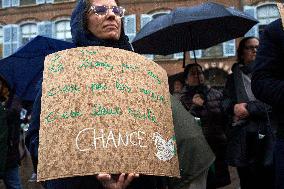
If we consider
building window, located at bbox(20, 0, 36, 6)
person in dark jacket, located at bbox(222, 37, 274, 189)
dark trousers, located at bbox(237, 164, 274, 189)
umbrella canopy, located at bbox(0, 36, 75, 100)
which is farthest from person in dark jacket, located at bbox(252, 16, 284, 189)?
building window, located at bbox(20, 0, 36, 6)

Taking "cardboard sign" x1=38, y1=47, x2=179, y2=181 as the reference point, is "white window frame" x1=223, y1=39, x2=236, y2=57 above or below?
above

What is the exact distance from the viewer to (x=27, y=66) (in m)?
6.02

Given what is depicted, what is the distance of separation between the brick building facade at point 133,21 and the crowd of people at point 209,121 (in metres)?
14.2

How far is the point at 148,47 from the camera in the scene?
527cm

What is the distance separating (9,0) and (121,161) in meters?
21.6

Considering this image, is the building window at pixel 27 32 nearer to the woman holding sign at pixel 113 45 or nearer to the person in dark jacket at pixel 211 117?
the person in dark jacket at pixel 211 117

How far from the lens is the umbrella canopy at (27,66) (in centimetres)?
579

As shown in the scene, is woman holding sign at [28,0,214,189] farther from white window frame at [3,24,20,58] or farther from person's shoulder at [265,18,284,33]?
white window frame at [3,24,20,58]

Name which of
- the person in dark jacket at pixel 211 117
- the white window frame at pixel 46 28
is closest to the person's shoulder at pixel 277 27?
the person in dark jacket at pixel 211 117

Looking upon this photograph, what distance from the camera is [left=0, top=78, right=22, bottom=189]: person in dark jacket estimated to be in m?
4.65

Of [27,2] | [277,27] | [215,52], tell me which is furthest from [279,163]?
[27,2]

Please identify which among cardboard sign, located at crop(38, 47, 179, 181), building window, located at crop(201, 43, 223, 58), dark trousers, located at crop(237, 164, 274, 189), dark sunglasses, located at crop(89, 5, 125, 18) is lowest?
dark trousers, located at crop(237, 164, 274, 189)

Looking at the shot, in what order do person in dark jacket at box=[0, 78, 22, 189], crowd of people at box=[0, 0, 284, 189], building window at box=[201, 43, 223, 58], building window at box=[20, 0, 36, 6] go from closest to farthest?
crowd of people at box=[0, 0, 284, 189], person in dark jacket at box=[0, 78, 22, 189], building window at box=[201, 43, 223, 58], building window at box=[20, 0, 36, 6]

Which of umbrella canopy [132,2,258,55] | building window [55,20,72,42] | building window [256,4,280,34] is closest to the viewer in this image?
umbrella canopy [132,2,258,55]
